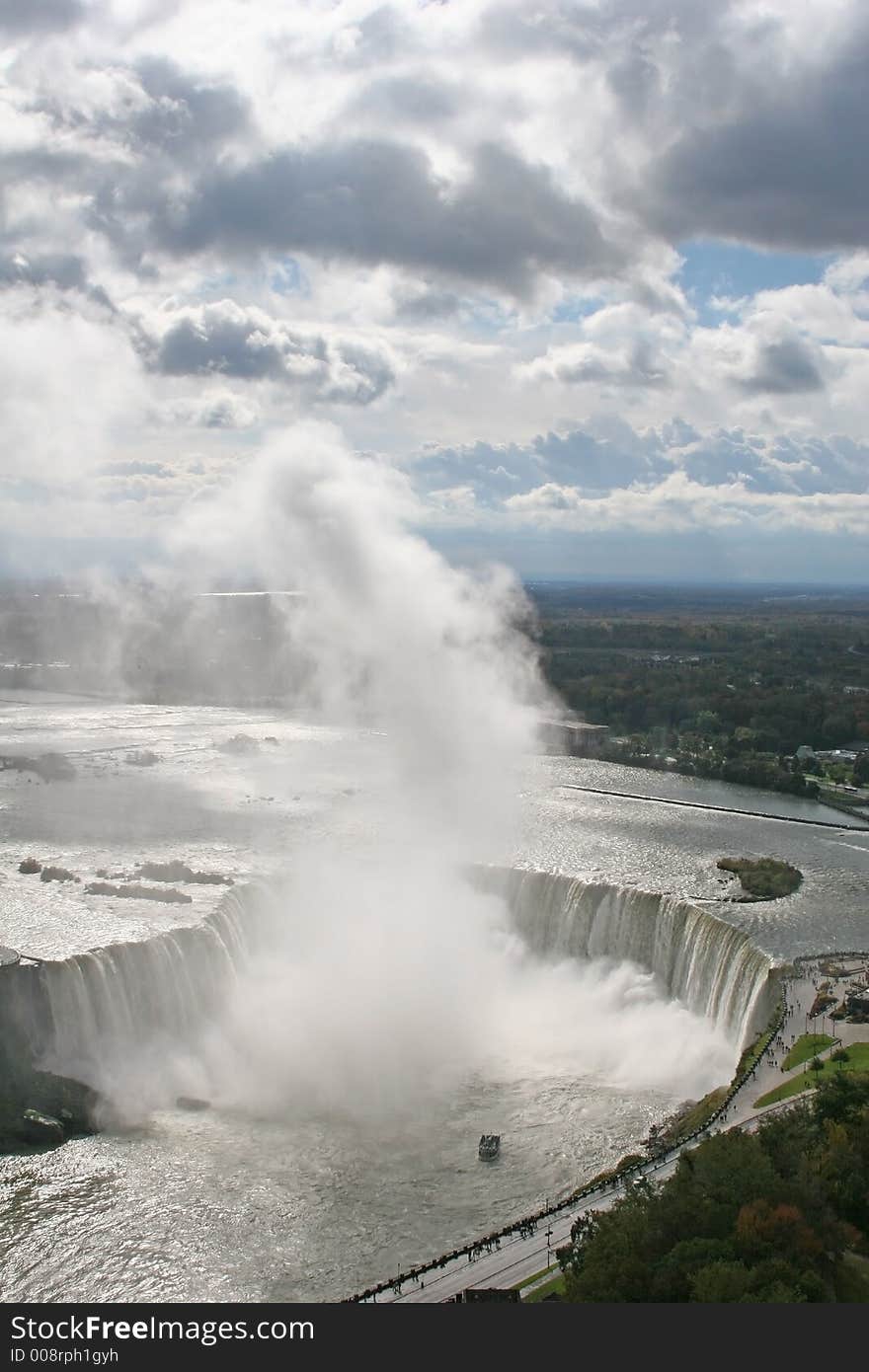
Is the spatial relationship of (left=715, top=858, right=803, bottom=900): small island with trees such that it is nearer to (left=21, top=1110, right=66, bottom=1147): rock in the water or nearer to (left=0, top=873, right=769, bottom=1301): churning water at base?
(left=0, top=873, right=769, bottom=1301): churning water at base

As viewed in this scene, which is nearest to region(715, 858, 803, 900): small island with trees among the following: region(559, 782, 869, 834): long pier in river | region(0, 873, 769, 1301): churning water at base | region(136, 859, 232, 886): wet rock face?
region(0, 873, 769, 1301): churning water at base

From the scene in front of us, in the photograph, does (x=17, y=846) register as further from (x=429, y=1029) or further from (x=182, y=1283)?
(x=182, y=1283)

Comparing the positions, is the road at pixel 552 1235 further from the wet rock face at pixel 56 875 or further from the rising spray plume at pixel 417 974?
the wet rock face at pixel 56 875

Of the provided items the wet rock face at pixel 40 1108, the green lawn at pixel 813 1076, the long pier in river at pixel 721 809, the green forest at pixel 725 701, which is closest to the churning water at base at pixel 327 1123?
the wet rock face at pixel 40 1108

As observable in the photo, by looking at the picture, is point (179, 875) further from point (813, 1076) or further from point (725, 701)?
point (725, 701)

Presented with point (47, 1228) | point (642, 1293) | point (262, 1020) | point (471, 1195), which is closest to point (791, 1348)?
point (642, 1293)

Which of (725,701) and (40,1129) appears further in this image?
(725,701)

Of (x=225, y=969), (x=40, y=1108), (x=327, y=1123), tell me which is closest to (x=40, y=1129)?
(x=40, y=1108)
